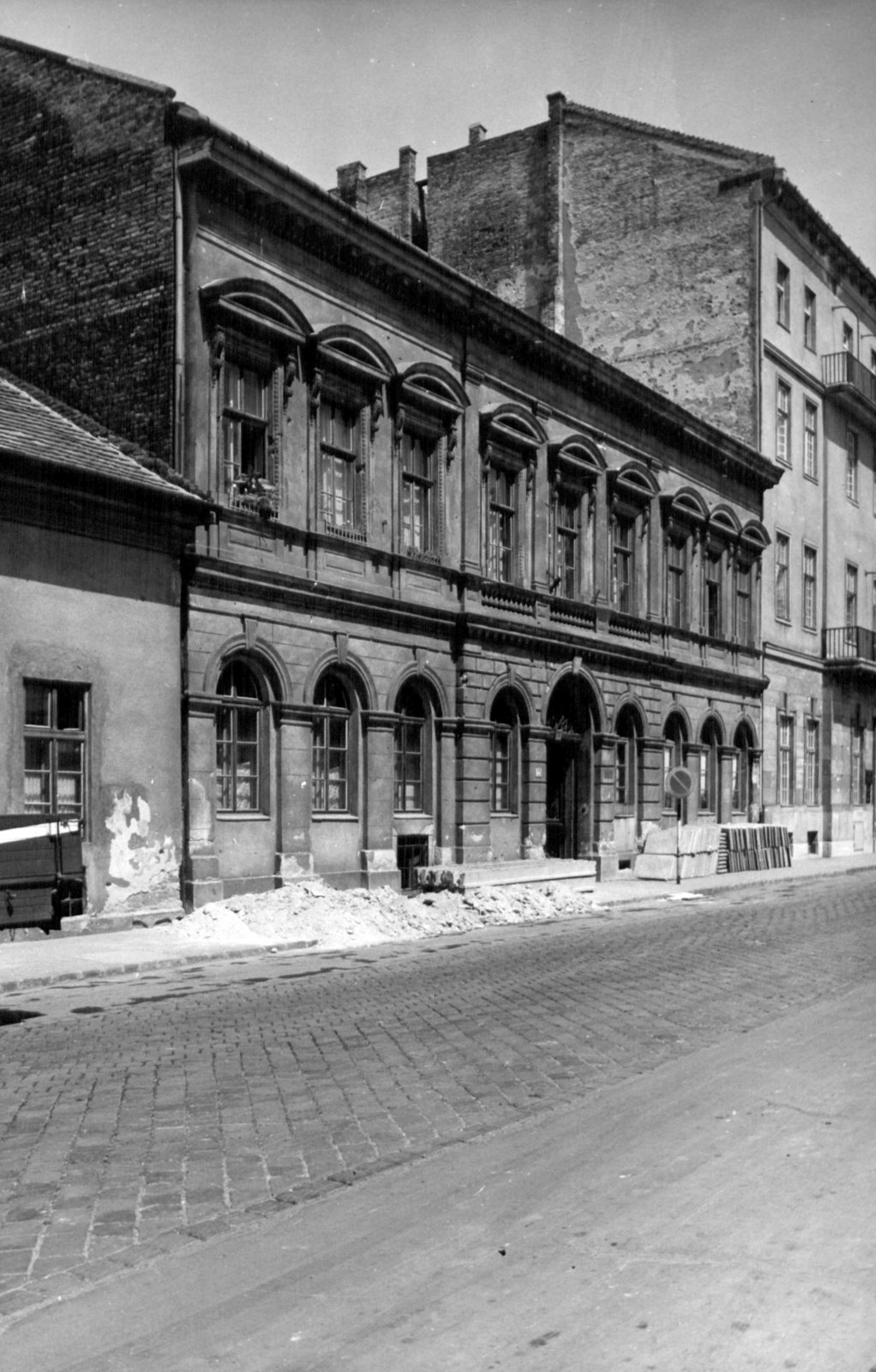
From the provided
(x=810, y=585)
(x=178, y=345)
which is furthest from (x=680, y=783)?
(x=810, y=585)

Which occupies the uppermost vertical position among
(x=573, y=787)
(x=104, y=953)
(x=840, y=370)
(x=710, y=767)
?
(x=840, y=370)

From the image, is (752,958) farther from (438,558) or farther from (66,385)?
(66,385)

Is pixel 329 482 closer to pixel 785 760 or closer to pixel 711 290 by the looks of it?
pixel 711 290

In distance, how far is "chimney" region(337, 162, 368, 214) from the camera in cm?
3947

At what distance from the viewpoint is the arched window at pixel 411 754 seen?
23.0 metres

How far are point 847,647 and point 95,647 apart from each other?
28887 mm

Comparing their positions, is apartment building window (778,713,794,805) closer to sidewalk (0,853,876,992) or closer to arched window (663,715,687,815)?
arched window (663,715,687,815)

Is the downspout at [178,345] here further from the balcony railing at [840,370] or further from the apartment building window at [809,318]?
the balcony railing at [840,370]

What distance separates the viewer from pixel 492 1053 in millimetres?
9172

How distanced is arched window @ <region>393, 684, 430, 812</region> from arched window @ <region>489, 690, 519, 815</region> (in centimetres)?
194

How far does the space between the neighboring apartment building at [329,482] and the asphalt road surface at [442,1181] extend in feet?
27.7

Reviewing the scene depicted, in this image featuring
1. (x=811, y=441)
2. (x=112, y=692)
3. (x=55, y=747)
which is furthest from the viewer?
(x=811, y=441)

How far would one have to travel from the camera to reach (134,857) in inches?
698

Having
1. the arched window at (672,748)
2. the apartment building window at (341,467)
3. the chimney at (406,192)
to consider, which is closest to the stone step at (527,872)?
the arched window at (672,748)
